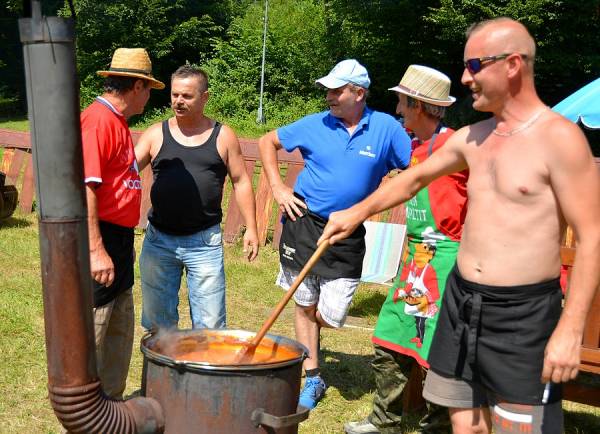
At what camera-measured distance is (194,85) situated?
462 centimetres

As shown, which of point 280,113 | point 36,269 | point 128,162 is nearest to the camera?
point 128,162

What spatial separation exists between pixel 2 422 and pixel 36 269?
12.6 feet

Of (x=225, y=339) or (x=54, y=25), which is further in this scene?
(x=225, y=339)

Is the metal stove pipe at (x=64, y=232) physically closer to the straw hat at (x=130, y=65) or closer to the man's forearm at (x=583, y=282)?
the straw hat at (x=130, y=65)

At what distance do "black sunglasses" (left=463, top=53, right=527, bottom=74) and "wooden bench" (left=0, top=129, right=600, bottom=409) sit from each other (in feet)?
5.59

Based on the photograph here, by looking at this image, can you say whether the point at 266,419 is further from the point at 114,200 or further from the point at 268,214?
the point at 268,214

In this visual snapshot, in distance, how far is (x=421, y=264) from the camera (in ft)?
13.9

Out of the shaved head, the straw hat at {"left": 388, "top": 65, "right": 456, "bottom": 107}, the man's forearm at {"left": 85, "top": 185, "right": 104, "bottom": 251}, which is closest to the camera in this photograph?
the shaved head

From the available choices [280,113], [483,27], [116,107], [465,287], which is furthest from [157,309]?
[280,113]

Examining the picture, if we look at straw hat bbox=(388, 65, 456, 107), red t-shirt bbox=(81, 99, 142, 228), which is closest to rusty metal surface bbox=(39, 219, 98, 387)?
red t-shirt bbox=(81, 99, 142, 228)

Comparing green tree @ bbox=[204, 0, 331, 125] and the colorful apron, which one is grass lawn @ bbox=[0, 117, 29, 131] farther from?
the colorful apron

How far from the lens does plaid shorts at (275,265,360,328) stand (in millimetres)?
4953

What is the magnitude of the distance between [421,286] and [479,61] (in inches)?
66.4

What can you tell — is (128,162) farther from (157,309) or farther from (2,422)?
(2,422)
